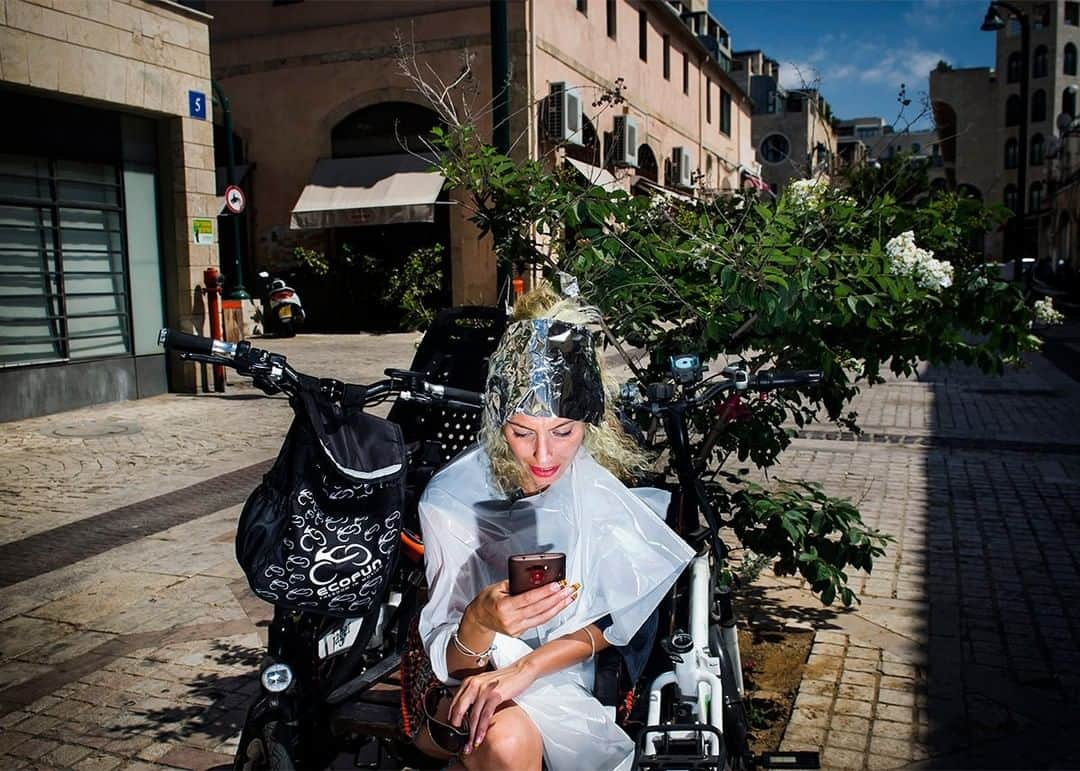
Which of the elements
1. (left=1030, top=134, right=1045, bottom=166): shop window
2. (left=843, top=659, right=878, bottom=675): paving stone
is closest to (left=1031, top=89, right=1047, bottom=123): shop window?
(left=1030, top=134, right=1045, bottom=166): shop window

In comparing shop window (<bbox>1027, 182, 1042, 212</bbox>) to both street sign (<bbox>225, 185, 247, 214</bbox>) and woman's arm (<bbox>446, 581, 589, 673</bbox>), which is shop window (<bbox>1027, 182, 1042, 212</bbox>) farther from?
woman's arm (<bbox>446, 581, 589, 673</bbox>)

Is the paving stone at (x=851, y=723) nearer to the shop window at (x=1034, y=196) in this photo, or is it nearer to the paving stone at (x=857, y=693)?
the paving stone at (x=857, y=693)

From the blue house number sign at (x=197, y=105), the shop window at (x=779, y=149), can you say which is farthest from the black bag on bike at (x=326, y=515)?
the blue house number sign at (x=197, y=105)

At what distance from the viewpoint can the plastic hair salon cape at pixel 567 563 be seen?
7.00 ft

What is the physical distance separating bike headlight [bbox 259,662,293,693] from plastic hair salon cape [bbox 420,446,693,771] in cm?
46

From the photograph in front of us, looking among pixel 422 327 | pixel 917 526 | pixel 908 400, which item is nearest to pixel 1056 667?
pixel 917 526

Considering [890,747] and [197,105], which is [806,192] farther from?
[197,105]

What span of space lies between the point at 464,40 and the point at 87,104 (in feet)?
35.9

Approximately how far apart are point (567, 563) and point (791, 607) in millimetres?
3015

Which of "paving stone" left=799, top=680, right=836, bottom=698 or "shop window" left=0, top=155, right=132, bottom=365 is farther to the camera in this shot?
"shop window" left=0, top=155, right=132, bottom=365

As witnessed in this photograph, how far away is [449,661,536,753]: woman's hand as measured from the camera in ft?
6.64

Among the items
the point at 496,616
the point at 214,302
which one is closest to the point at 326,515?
the point at 496,616

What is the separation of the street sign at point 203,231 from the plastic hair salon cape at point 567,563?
35.1 feet

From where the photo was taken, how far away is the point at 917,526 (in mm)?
6316
